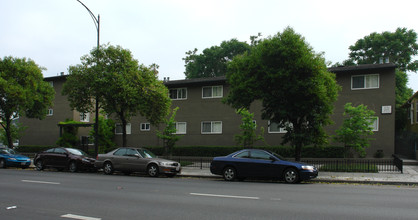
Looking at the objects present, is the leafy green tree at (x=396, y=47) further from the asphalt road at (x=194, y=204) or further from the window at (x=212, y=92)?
the asphalt road at (x=194, y=204)

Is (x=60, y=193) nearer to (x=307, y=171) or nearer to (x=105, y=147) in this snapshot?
(x=307, y=171)

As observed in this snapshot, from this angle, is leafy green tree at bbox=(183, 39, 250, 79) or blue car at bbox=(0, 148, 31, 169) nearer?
blue car at bbox=(0, 148, 31, 169)

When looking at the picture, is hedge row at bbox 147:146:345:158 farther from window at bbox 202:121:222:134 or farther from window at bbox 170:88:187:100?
window at bbox 170:88:187:100

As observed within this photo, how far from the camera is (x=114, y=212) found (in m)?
7.28

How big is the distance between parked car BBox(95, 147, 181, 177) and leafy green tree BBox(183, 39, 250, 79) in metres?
35.4

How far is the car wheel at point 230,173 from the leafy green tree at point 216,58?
37.4 meters

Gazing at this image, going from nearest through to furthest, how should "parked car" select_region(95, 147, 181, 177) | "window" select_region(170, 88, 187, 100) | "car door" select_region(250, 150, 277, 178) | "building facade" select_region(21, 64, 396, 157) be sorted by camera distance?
"car door" select_region(250, 150, 277, 178)
"parked car" select_region(95, 147, 181, 177)
"building facade" select_region(21, 64, 396, 157)
"window" select_region(170, 88, 187, 100)

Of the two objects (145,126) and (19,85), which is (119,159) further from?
(145,126)

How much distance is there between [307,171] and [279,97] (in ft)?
13.8

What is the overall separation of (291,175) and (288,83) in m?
4.40

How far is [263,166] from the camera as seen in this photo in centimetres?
1395

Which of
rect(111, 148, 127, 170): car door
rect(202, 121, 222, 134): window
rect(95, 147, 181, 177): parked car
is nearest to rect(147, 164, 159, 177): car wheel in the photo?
rect(95, 147, 181, 177): parked car

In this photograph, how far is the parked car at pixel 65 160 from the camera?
18.8 m

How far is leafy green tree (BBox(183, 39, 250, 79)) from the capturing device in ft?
168
